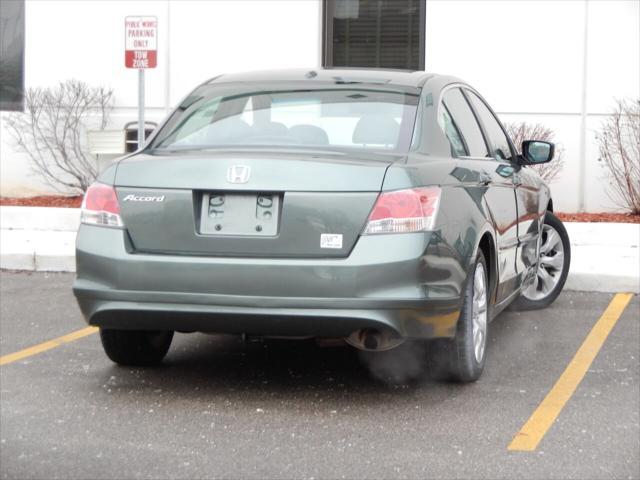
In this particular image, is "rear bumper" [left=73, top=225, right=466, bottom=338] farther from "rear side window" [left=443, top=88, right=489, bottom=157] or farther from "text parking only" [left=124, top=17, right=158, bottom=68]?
"text parking only" [left=124, top=17, right=158, bottom=68]

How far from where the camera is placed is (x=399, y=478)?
4.41 meters

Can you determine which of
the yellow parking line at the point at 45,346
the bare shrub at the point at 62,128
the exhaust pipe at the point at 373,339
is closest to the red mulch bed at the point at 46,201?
the bare shrub at the point at 62,128


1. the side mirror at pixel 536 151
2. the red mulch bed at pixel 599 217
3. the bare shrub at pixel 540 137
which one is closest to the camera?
the side mirror at pixel 536 151

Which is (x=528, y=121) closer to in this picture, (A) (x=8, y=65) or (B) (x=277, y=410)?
(A) (x=8, y=65)

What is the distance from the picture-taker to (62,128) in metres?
13.5

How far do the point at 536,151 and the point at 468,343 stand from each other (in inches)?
79.4

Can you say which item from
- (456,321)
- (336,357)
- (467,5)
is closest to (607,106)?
(467,5)

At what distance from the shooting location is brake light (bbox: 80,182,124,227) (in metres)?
5.48

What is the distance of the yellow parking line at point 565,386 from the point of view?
4977 millimetres

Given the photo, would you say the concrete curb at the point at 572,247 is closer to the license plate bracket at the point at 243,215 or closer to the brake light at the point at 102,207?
the license plate bracket at the point at 243,215

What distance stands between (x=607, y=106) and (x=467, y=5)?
1.89 metres

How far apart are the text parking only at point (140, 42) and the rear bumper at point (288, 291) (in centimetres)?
519

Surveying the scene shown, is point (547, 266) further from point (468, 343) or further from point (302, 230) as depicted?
point (302, 230)

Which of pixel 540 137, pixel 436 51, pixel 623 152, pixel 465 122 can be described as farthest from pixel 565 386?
pixel 436 51
